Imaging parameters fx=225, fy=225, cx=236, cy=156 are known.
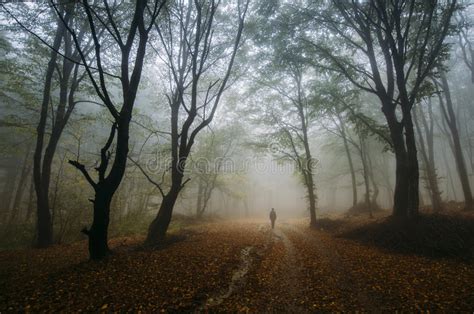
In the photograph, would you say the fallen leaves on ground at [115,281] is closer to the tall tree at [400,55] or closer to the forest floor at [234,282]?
the forest floor at [234,282]

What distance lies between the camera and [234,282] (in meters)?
6.23

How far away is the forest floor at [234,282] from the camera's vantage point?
4746mm

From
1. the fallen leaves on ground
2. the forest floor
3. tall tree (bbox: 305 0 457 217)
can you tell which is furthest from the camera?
tall tree (bbox: 305 0 457 217)

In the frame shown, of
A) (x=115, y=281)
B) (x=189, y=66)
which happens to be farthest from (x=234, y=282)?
(x=189, y=66)

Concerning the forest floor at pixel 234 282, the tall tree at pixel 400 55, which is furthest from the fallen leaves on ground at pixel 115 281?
the tall tree at pixel 400 55

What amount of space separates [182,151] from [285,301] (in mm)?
7482

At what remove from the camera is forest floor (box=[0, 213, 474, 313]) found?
4.75m

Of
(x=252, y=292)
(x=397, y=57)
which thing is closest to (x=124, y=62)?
(x=252, y=292)

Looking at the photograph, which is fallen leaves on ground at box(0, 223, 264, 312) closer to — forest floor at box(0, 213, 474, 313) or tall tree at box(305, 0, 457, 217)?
forest floor at box(0, 213, 474, 313)

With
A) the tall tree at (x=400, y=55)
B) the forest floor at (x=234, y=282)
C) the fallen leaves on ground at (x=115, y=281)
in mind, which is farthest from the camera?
the tall tree at (x=400, y=55)

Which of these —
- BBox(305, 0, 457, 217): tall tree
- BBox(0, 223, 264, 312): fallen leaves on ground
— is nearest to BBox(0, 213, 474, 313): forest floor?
BBox(0, 223, 264, 312): fallen leaves on ground

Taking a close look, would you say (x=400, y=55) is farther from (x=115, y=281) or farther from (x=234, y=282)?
(x=115, y=281)

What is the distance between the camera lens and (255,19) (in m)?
12.7

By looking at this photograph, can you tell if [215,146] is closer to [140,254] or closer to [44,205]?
[44,205]
